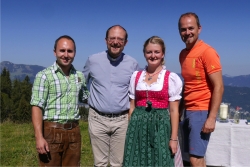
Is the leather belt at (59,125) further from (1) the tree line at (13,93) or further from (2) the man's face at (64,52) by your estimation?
(1) the tree line at (13,93)

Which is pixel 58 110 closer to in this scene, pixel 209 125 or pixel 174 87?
pixel 174 87

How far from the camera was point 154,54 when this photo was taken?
2.67 metres

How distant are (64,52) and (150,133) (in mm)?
1070

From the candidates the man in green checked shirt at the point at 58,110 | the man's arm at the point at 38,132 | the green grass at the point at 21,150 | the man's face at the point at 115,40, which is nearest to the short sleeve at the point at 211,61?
the man's face at the point at 115,40

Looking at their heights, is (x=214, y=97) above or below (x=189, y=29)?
below

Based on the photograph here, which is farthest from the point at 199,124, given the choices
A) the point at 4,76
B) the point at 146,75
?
the point at 4,76

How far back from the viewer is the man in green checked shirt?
257 cm

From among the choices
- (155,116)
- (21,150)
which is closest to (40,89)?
(155,116)

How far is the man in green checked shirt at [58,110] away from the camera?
2.57m

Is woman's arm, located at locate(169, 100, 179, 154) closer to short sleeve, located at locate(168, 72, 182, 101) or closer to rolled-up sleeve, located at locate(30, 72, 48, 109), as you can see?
short sleeve, located at locate(168, 72, 182, 101)

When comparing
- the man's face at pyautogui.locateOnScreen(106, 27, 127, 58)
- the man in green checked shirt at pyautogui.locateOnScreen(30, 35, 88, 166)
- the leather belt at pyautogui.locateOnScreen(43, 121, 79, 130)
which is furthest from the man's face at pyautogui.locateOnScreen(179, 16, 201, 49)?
the leather belt at pyautogui.locateOnScreen(43, 121, 79, 130)

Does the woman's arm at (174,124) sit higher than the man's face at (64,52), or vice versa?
the man's face at (64,52)

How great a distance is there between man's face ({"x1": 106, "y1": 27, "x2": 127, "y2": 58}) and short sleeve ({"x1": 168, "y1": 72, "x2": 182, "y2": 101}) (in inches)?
27.6

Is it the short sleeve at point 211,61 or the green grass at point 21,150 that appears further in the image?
the green grass at point 21,150
